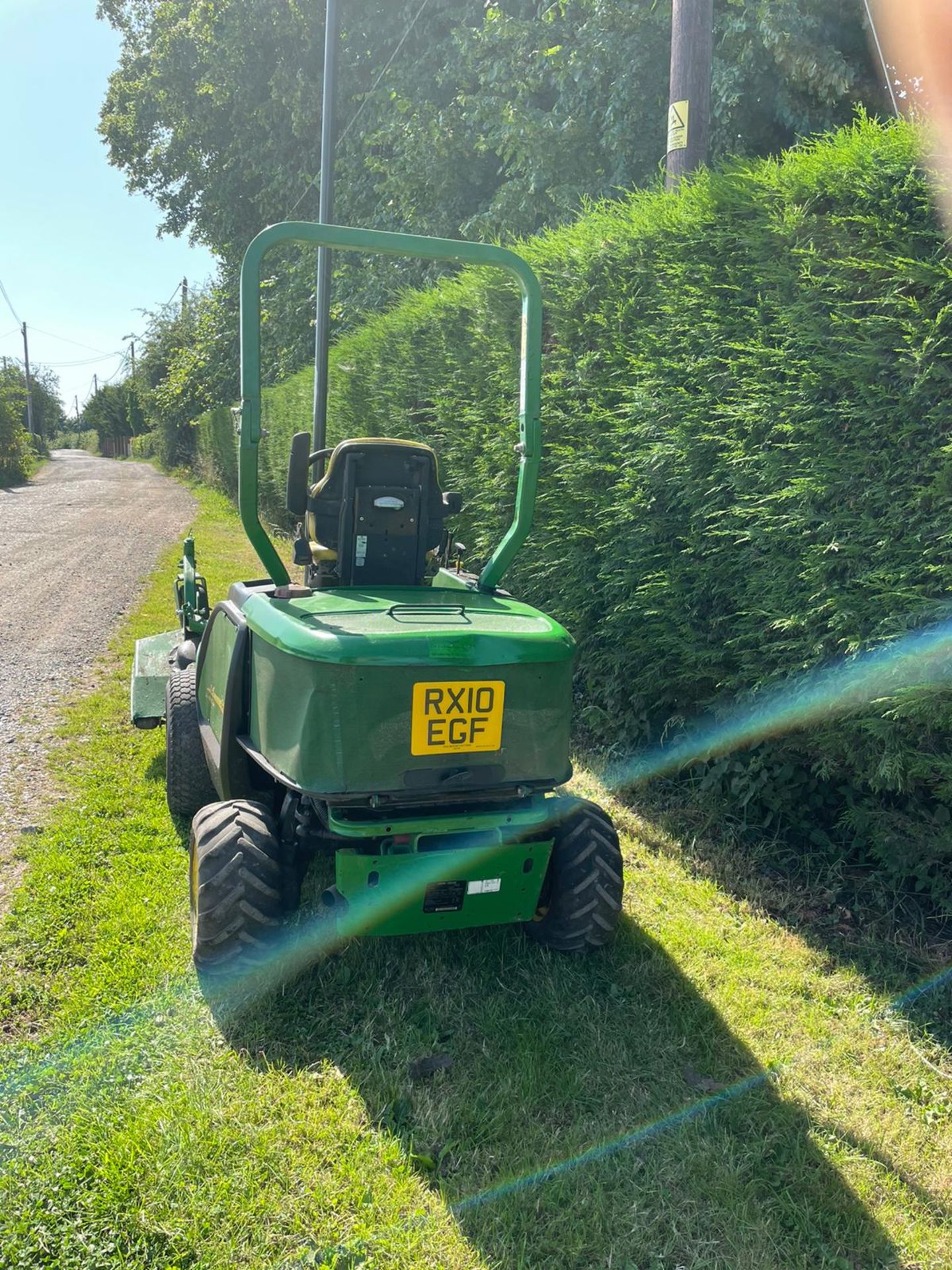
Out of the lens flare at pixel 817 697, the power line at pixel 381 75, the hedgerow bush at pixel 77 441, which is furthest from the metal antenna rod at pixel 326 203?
the hedgerow bush at pixel 77 441

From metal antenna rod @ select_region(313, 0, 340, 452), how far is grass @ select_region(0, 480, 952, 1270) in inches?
289

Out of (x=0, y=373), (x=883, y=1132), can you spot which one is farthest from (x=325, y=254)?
(x=0, y=373)

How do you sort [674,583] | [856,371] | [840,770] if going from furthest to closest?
1. [674,583]
2. [840,770]
3. [856,371]

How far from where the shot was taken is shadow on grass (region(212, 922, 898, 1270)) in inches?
92.6

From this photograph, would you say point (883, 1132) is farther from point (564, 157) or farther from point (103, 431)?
point (103, 431)

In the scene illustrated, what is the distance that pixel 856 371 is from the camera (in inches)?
142

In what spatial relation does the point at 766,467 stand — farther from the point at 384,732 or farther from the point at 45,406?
the point at 45,406

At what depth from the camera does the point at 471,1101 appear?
9.08 feet

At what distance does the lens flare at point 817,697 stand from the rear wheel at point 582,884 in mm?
1089

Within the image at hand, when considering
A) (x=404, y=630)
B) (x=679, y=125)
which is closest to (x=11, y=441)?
(x=679, y=125)

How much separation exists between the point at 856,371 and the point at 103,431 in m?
83.7

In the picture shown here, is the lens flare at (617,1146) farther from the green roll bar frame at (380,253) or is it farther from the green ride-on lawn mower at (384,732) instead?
the green roll bar frame at (380,253)

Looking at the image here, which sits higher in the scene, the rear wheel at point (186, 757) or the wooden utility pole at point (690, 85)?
the wooden utility pole at point (690, 85)

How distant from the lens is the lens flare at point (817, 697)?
134 inches
